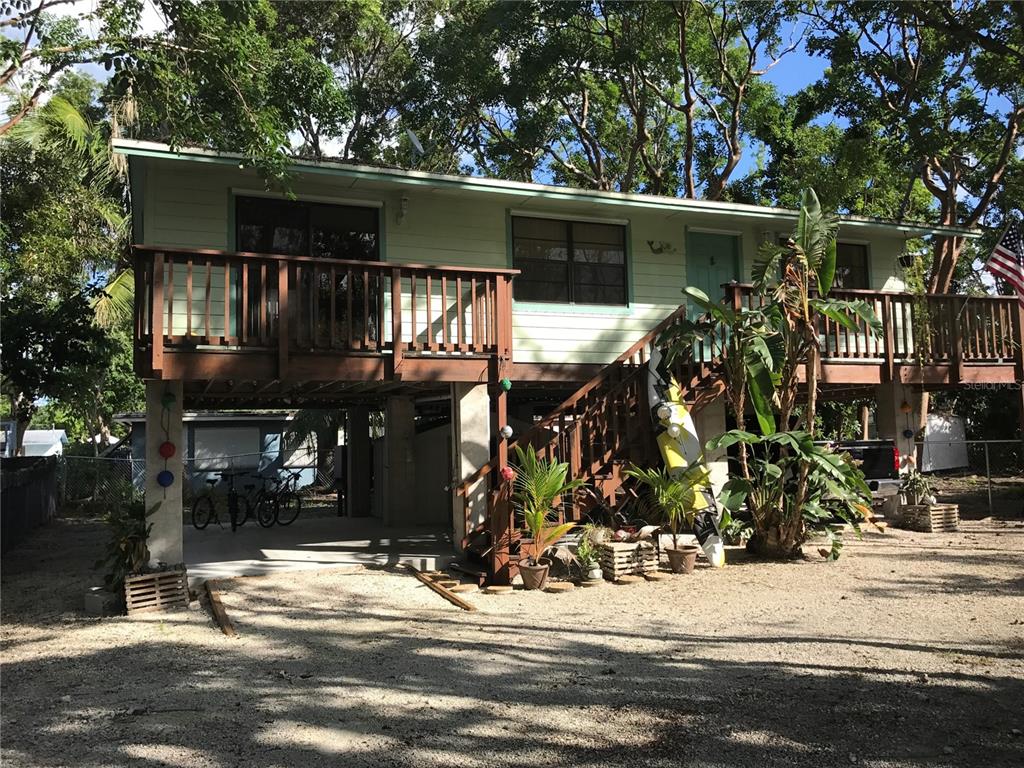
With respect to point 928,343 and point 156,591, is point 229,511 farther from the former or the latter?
point 928,343

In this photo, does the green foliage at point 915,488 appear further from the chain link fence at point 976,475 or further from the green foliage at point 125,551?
the green foliage at point 125,551

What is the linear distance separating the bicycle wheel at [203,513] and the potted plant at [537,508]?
7695 millimetres

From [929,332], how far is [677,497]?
571cm

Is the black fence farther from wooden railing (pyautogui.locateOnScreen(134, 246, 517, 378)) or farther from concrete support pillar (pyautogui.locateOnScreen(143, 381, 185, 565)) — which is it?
wooden railing (pyautogui.locateOnScreen(134, 246, 517, 378))

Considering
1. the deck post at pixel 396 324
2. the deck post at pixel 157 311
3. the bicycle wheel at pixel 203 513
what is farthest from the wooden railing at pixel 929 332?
the bicycle wheel at pixel 203 513

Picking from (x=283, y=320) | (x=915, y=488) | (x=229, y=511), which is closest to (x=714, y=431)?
(x=915, y=488)

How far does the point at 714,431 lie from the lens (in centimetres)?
1121

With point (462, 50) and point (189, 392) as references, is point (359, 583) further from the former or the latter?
point (462, 50)

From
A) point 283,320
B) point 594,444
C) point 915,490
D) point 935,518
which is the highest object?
point 283,320

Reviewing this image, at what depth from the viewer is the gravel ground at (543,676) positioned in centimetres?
405

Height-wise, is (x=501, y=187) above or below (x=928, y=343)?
above

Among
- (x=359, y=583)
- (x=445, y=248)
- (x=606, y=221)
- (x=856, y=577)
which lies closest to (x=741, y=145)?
(x=606, y=221)

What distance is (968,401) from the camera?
24656mm

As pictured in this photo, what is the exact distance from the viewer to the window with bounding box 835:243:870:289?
12867 millimetres
